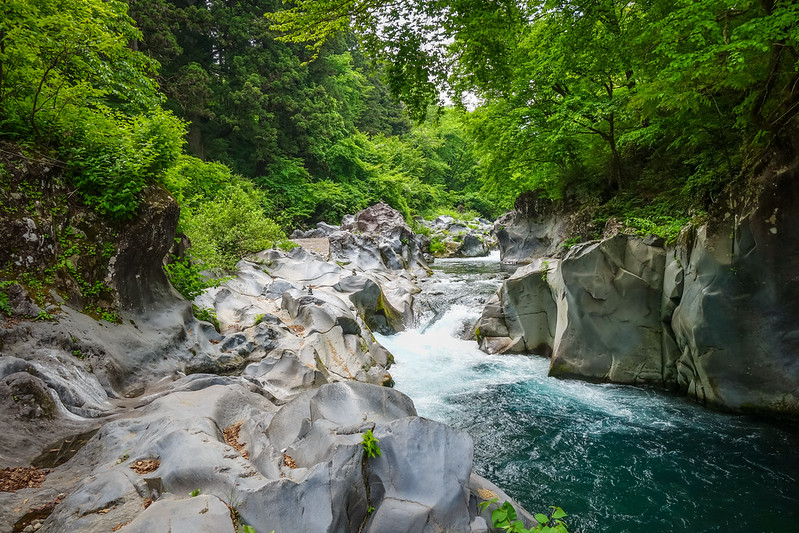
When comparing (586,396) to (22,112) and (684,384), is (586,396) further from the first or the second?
(22,112)

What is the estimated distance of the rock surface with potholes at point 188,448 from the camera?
282 cm

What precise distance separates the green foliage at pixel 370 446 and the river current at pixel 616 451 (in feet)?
10.0

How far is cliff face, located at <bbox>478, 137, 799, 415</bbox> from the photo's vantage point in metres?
5.98

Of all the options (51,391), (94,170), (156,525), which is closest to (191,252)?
(94,170)

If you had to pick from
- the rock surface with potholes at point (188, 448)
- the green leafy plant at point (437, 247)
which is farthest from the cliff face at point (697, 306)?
the green leafy plant at point (437, 247)

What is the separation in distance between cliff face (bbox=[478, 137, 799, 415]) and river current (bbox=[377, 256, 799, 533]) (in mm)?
479

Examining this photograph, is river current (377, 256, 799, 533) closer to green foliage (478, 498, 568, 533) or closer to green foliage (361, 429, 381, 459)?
green foliage (478, 498, 568, 533)

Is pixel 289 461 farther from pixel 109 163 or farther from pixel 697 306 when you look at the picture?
pixel 697 306

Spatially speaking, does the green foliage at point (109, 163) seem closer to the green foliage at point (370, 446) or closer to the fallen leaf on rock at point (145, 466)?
the fallen leaf on rock at point (145, 466)

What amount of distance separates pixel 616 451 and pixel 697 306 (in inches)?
115

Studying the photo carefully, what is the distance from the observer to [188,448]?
3312mm

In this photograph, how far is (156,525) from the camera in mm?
2494

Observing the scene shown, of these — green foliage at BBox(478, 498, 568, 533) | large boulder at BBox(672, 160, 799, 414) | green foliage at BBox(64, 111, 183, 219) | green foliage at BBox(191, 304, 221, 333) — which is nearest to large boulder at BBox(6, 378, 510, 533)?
green foliage at BBox(478, 498, 568, 533)

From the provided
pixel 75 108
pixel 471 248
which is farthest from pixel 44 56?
pixel 471 248
